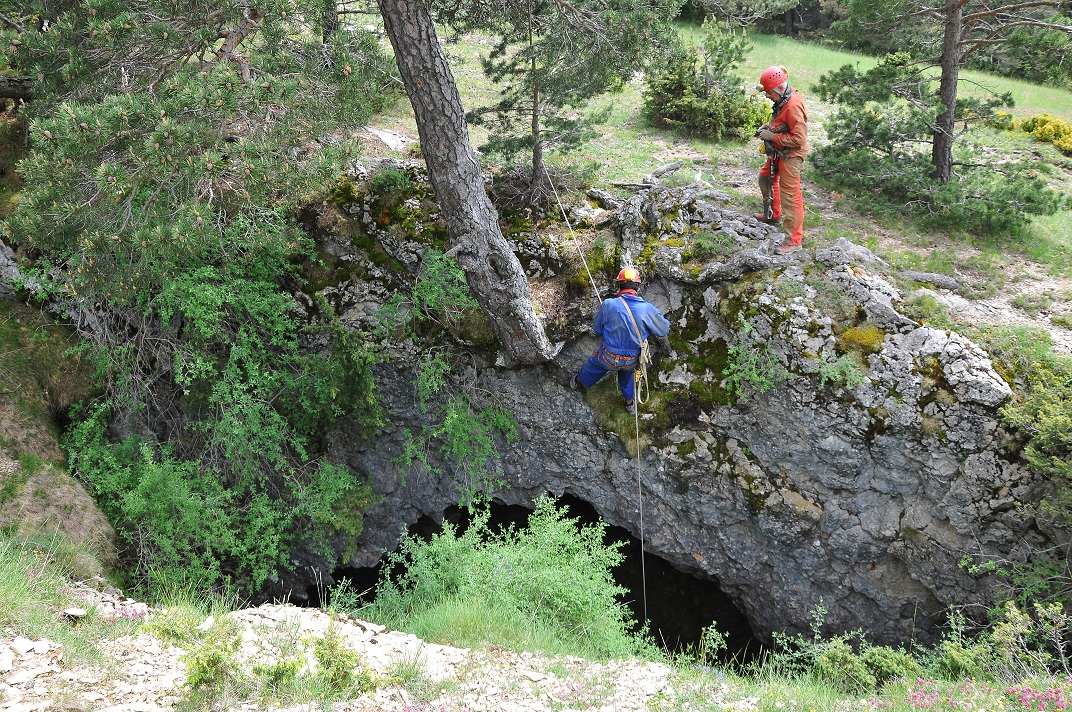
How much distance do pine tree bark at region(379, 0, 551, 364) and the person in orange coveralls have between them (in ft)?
11.2

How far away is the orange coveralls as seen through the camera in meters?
7.05

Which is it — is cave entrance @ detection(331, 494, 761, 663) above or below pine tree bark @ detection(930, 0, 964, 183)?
below

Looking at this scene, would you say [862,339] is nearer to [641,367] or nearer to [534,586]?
[641,367]

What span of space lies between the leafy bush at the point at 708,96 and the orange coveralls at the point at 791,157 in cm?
417

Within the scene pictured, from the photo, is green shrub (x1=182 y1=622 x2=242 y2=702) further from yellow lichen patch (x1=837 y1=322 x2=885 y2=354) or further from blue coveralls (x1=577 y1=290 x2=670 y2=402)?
yellow lichen patch (x1=837 y1=322 x2=885 y2=354)

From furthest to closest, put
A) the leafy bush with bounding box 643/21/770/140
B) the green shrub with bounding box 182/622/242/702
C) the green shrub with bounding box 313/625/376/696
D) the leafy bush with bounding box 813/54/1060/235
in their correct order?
the leafy bush with bounding box 643/21/770/140 → the leafy bush with bounding box 813/54/1060/235 → the green shrub with bounding box 313/625/376/696 → the green shrub with bounding box 182/622/242/702

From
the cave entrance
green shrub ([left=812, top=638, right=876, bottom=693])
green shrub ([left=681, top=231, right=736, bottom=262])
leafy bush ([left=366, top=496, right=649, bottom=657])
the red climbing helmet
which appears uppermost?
the red climbing helmet

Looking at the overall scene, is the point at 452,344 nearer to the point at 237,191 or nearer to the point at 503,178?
the point at 503,178

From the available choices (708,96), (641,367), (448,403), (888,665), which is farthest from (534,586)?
(708,96)

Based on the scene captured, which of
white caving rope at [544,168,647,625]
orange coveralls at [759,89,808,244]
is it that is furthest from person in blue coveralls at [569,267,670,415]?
orange coveralls at [759,89,808,244]

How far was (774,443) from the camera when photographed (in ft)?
23.5

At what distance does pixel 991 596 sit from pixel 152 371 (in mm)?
10454

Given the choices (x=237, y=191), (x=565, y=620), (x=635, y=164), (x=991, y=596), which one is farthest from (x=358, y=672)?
(x=635, y=164)

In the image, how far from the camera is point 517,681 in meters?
4.59
